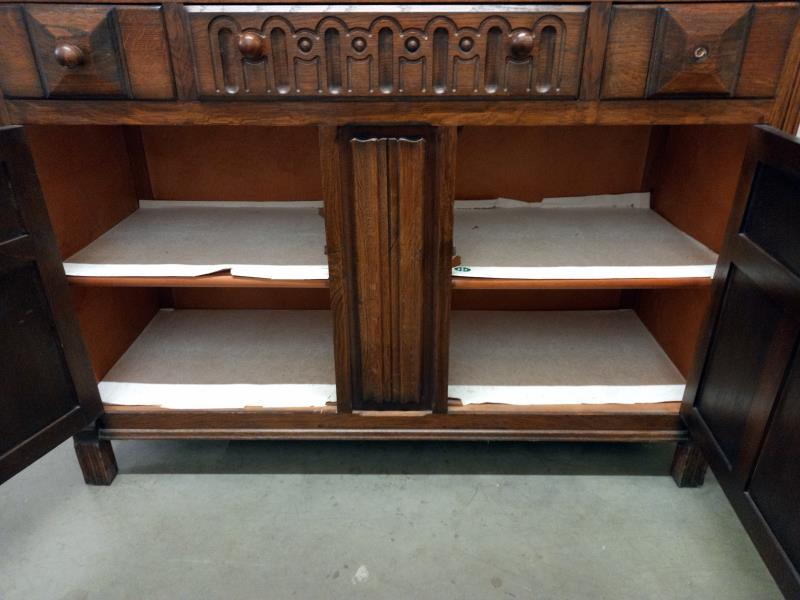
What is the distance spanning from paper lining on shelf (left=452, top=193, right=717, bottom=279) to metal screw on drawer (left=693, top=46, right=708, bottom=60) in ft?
1.32

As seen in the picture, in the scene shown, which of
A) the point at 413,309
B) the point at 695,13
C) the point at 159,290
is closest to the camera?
the point at 695,13

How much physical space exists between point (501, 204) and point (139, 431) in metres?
1.04

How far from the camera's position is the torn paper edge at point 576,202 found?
4.84 feet

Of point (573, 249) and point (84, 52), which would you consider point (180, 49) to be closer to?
point (84, 52)

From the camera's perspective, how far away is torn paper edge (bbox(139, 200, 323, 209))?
4.90 feet

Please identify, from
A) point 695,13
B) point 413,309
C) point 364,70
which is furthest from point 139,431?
point 695,13

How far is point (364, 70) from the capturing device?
92cm

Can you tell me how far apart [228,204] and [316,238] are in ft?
1.12

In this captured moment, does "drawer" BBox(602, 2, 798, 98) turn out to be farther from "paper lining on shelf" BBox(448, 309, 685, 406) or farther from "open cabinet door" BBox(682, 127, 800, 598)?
"paper lining on shelf" BBox(448, 309, 685, 406)

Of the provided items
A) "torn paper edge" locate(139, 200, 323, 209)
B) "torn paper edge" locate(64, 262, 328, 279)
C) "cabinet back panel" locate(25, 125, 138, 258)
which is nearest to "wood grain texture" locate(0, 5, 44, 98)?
"cabinet back panel" locate(25, 125, 138, 258)

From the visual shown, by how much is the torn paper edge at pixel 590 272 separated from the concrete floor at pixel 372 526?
0.48 metres

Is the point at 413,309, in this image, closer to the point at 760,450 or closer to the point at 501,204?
the point at 501,204

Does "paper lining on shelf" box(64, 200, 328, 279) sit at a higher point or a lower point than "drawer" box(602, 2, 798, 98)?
lower

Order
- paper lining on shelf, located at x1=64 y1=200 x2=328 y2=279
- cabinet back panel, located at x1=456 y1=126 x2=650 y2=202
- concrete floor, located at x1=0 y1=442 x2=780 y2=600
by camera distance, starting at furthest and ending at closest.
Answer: cabinet back panel, located at x1=456 y1=126 x2=650 y2=202
paper lining on shelf, located at x1=64 y1=200 x2=328 y2=279
concrete floor, located at x1=0 y1=442 x2=780 y2=600
